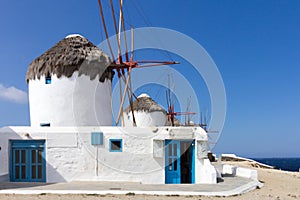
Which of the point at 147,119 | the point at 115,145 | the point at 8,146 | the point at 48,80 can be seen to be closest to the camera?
the point at 8,146

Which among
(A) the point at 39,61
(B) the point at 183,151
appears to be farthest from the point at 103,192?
(A) the point at 39,61

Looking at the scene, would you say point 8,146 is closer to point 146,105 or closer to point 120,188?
point 120,188

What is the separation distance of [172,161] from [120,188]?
2.85 meters

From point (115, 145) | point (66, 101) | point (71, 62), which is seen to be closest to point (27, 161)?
point (66, 101)

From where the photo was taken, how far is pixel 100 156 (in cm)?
1148

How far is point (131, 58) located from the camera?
15586mm

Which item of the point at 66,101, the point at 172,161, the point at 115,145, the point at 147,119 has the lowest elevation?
the point at 172,161

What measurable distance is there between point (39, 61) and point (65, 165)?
18.5 feet

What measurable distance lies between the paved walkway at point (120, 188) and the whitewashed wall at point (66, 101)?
346 centimetres

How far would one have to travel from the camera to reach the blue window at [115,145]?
11.6 m

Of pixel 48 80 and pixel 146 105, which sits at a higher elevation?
pixel 48 80

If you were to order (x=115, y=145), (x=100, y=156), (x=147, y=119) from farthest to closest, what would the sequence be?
(x=147, y=119), (x=115, y=145), (x=100, y=156)

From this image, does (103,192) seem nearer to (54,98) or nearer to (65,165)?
(65,165)

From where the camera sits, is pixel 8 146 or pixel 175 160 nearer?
pixel 8 146
